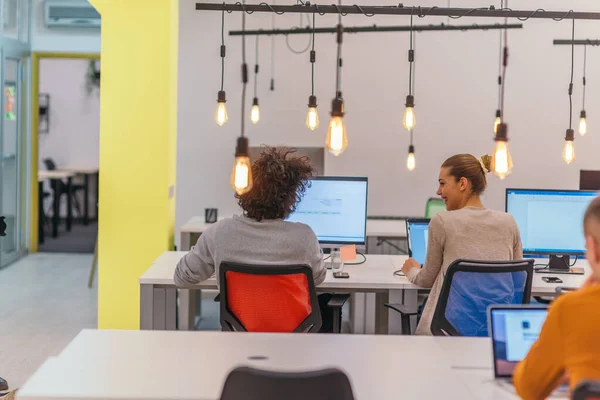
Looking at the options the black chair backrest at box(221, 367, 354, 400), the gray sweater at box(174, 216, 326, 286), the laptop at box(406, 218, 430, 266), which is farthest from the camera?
the laptop at box(406, 218, 430, 266)

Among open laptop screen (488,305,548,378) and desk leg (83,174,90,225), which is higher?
open laptop screen (488,305,548,378)

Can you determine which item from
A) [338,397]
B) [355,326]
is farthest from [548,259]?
[338,397]

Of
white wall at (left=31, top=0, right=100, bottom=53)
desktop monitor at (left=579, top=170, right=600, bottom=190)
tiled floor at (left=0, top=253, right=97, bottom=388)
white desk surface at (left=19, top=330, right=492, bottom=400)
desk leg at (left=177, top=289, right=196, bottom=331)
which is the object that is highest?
white wall at (left=31, top=0, right=100, bottom=53)

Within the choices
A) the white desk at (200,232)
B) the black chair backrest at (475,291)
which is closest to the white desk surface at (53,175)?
the white desk at (200,232)

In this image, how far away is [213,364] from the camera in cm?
229

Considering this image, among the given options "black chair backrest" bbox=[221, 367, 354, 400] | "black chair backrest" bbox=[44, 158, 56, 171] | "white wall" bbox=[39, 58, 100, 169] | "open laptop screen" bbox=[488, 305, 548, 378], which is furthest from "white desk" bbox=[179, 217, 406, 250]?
"white wall" bbox=[39, 58, 100, 169]

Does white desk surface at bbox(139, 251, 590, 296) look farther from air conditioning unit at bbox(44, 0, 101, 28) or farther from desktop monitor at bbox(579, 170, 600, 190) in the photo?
air conditioning unit at bbox(44, 0, 101, 28)

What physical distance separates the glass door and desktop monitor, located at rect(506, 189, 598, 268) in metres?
6.10

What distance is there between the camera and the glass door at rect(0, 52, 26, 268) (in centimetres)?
849

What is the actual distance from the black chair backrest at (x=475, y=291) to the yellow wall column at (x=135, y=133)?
8.23 feet

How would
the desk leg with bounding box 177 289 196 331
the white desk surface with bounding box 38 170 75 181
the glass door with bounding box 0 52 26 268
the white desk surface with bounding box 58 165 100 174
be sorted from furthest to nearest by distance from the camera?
1. the white desk surface with bounding box 58 165 100 174
2. the white desk surface with bounding box 38 170 75 181
3. the glass door with bounding box 0 52 26 268
4. the desk leg with bounding box 177 289 196 331

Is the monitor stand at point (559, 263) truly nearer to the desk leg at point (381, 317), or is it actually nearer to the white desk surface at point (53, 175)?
the desk leg at point (381, 317)

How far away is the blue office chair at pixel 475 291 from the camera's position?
320 cm

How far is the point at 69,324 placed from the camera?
589cm
